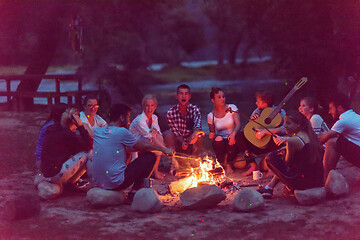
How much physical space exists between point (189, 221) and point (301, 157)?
156cm

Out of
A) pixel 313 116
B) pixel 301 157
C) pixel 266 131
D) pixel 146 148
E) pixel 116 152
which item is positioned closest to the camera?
pixel 301 157

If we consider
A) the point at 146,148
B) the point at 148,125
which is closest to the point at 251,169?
the point at 148,125

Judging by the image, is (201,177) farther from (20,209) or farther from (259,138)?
(20,209)

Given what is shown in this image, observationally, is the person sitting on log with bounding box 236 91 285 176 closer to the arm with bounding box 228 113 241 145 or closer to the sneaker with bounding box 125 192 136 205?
the arm with bounding box 228 113 241 145

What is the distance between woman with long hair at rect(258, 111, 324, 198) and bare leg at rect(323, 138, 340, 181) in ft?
2.59

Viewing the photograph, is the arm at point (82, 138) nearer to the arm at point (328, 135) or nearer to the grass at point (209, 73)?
the arm at point (328, 135)

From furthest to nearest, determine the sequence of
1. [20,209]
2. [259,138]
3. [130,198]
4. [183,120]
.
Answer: [183,120] < [259,138] < [130,198] < [20,209]

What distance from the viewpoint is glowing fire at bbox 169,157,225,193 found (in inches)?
265

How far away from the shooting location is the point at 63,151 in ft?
A: 21.2

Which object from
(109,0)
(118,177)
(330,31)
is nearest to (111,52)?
(109,0)

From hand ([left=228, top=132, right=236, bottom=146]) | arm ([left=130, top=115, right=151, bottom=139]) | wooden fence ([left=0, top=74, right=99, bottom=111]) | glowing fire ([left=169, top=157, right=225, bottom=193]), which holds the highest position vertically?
wooden fence ([left=0, top=74, right=99, bottom=111])

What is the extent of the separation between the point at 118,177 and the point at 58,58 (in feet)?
142

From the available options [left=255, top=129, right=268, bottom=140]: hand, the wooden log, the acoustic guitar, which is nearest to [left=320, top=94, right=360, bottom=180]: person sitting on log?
the acoustic guitar

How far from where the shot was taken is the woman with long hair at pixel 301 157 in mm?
5809
